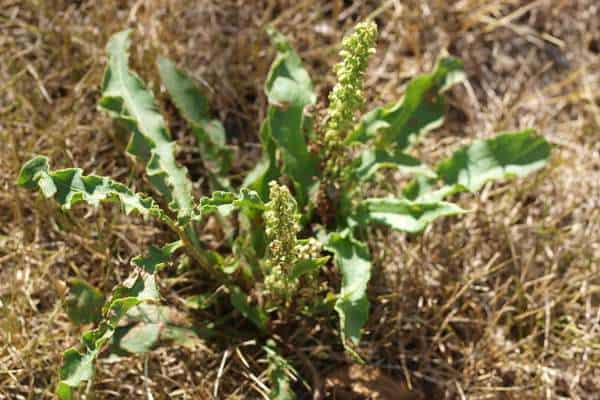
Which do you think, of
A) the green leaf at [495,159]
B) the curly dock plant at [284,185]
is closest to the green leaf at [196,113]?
the curly dock plant at [284,185]

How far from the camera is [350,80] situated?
2.44 meters

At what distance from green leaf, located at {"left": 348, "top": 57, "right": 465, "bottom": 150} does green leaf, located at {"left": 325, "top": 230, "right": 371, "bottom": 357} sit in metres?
0.48

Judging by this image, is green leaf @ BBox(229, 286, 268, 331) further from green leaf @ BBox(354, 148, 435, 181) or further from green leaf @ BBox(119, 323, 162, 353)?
green leaf @ BBox(354, 148, 435, 181)

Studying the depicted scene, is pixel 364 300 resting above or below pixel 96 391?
above

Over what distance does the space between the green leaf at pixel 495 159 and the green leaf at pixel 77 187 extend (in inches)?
49.6

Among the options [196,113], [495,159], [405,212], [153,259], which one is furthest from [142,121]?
[495,159]

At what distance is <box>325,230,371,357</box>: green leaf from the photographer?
8.39 feet

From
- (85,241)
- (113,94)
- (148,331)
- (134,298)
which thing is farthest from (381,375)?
(113,94)

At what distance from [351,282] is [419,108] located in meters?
0.83

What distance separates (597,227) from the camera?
3.31 m

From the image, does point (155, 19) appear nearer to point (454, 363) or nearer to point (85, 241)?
point (85, 241)

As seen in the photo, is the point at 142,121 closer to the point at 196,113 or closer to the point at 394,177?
the point at 196,113

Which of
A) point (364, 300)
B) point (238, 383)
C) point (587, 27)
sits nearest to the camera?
point (364, 300)

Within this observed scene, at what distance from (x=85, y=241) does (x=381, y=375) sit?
1.27m
